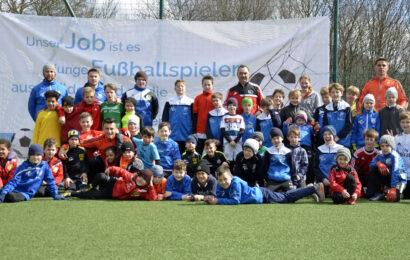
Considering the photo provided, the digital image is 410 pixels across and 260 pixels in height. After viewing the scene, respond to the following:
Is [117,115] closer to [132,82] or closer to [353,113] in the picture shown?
[132,82]

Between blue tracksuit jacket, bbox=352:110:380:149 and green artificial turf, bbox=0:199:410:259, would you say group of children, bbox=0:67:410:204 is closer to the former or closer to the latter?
blue tracksuit jacket, bbox=352:110:380:149

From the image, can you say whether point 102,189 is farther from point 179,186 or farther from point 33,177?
point 179,186

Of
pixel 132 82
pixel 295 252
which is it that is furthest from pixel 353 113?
pixel 295 252

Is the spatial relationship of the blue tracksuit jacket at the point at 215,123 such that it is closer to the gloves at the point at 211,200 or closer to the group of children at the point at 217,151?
the group of children at the point at 217,151

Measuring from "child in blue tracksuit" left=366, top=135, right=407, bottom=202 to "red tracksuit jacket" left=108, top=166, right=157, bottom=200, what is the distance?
8.99ft

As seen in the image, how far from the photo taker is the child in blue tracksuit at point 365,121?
8531mm

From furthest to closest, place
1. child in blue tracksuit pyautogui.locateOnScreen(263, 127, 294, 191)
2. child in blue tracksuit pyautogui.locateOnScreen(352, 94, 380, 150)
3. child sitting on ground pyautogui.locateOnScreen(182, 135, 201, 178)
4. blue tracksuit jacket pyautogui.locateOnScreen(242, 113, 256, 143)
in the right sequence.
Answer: blue tracksuit jacket pyautogui.locateOnScreen(242, 113, 256, 143) → child in blue tracksuit pyautogui.locateOnScreen(352, 94, 380, 150) → child sitting on ground pyautogui.locateOnScreen(182, 135, 201, 178) → child in blue tracksuit pyautogui.locateOnScreen(263, 127, 294, 191)

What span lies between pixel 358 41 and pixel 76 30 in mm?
8143

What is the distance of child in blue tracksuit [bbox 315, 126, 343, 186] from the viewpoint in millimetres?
8195

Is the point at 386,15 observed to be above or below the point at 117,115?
above

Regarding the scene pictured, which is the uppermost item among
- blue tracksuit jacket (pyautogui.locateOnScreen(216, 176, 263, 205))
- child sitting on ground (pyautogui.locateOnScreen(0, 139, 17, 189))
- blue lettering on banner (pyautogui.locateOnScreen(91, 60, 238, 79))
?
blue lettering on banner (pyautogui.locateOnScreen(91, 60, 238, 79))

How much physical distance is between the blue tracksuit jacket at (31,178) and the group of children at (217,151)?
13 millimetres

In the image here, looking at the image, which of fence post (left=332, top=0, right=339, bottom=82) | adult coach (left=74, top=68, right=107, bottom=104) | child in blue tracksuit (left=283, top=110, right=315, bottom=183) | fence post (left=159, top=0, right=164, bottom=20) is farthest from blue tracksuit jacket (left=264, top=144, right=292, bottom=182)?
fence post (left=159, top=0, right=164, bottom=20)

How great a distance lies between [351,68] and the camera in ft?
43.3
